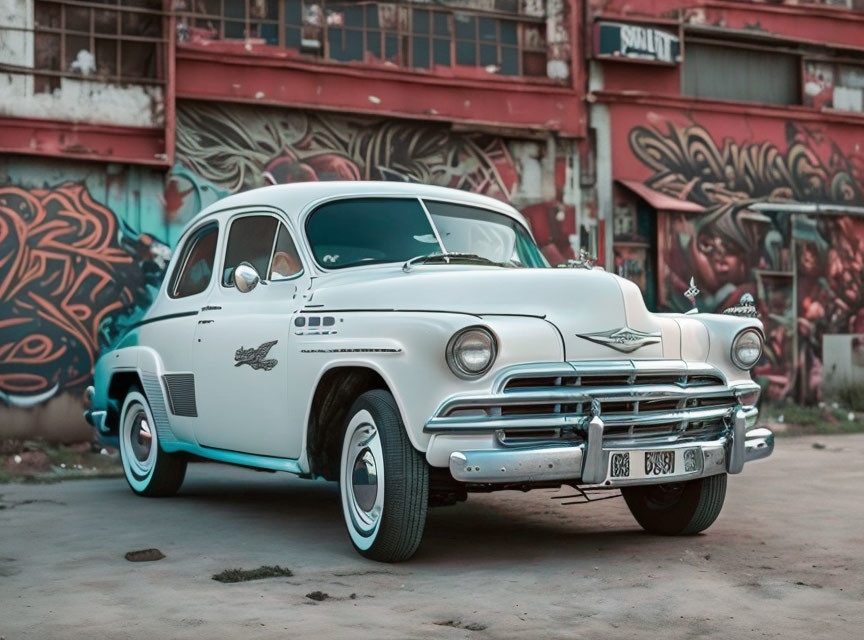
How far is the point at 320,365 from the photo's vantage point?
5.80 meters

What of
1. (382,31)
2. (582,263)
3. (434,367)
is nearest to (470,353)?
(434,367)

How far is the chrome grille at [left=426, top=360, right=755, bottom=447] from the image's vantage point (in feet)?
16.7

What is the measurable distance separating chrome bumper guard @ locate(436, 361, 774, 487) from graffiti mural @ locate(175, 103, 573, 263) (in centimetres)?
847

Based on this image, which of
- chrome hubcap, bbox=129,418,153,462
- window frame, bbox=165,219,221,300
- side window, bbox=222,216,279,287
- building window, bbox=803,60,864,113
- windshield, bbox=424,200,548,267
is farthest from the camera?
building window, bbox=803,60,864,113

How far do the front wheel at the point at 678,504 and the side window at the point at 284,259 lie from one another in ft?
7.15

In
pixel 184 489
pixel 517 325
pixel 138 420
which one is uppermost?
pixel 517 325

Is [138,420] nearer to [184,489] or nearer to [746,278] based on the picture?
[184,489]

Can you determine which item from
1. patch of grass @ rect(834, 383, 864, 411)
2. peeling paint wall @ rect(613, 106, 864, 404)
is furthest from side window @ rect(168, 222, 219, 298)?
patch of grass @ rect(834, 383, 864, 411)

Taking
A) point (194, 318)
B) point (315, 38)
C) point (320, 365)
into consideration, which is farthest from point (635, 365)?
point (315, 38)

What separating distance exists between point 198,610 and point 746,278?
42.9ft

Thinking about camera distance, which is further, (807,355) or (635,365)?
(807,355)

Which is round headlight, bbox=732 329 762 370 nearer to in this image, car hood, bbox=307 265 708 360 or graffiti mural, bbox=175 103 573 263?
car hood, bbox=307 265 708 360

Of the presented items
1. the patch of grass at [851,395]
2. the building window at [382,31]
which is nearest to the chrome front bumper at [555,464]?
the building window at [382,31]

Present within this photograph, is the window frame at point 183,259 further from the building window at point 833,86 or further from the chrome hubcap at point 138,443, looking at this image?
the building window at point 833,86
